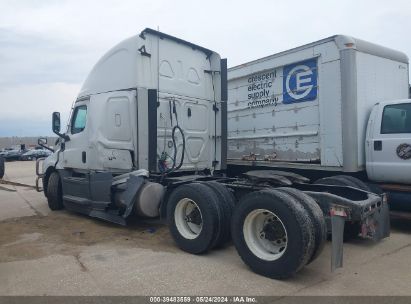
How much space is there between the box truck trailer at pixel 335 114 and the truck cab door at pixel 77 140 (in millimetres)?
3418

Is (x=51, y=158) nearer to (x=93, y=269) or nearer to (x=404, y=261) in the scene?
(x=93, y=269)

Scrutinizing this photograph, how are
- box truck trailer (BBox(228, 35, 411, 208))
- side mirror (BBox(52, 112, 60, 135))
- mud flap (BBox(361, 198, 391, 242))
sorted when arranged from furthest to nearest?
side mirror (BBox(52, 112, 60, 135)), box truck trailer (BBox(228, 35, 411, 208)), mud flap (BBox(361, 198, 391, 242))

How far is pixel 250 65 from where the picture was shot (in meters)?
8.84

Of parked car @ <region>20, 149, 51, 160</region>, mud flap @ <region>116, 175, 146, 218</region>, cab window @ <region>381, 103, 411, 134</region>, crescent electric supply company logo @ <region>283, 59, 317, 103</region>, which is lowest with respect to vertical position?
mud flap @ <region>116, 175, 146, 218</region>

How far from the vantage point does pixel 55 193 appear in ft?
29.9

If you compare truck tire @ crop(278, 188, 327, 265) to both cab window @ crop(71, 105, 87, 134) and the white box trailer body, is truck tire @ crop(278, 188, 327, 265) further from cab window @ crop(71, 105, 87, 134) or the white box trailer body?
cab window @ crop(71, 105, 87, 134)

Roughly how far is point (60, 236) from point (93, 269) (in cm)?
205

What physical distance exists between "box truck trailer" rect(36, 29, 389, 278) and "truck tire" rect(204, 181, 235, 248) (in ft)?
0.05

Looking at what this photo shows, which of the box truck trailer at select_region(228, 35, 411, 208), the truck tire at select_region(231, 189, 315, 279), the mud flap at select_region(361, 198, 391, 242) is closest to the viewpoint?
the truck tire at select_region(231, 189, 315, 279)

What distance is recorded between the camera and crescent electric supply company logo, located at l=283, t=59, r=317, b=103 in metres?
7.57

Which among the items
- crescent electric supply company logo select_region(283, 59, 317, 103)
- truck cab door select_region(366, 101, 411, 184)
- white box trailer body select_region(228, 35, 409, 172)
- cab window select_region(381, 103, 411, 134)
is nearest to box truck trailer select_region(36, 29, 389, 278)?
white box trailer body select_region(228, 35, 409, 172)

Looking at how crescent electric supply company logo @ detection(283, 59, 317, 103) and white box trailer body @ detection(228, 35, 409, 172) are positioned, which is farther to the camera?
crescent electric supply company logo @ detection(283, 59, 317, 103)

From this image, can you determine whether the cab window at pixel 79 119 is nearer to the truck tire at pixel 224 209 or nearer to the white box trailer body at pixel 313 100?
the white box trailer body at pixel 313 100

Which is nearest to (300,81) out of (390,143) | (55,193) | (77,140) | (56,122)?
(390,143)
